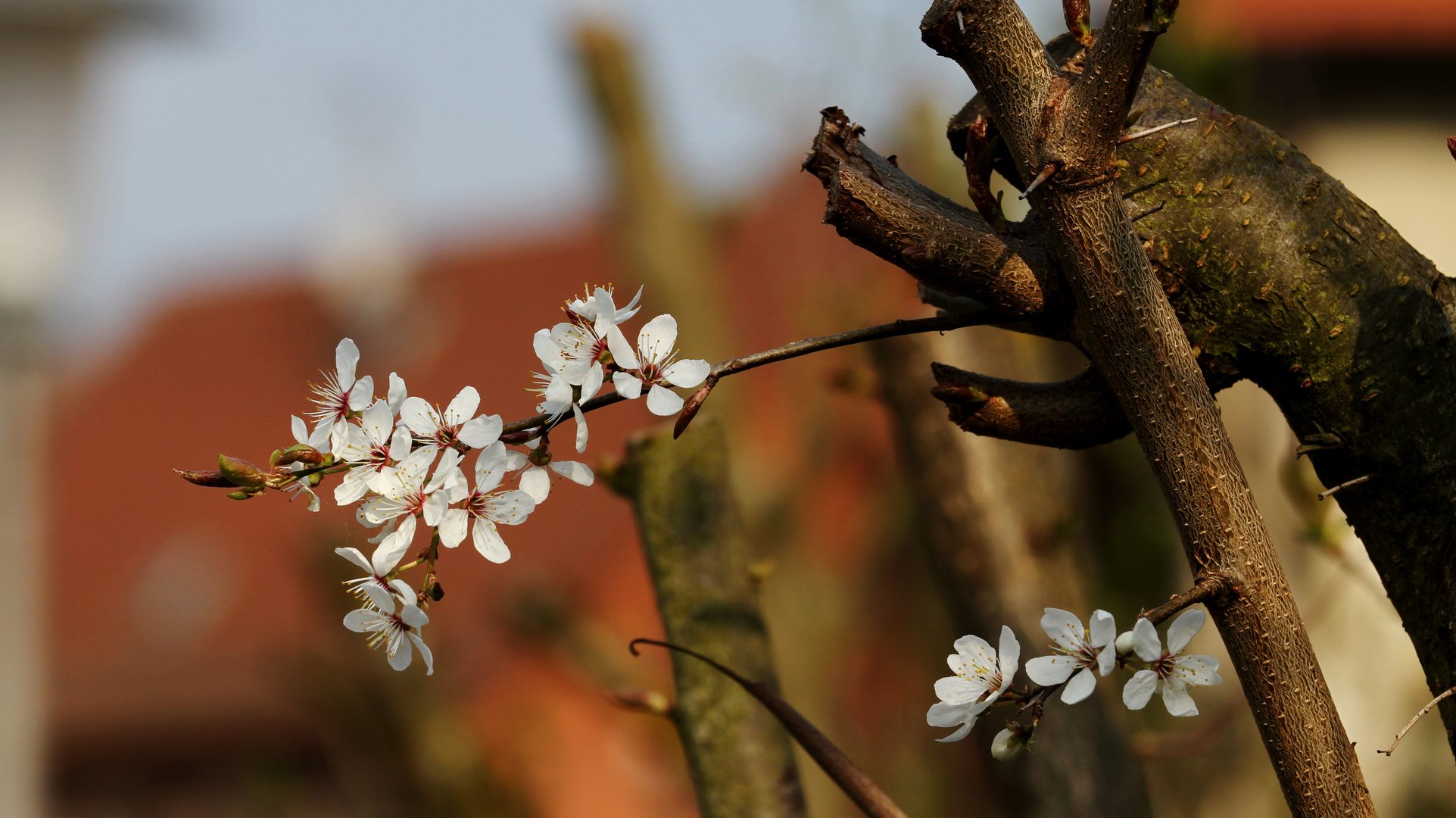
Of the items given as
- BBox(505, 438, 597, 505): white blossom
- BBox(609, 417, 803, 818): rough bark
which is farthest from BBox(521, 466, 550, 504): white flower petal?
BBox(609, 417, 803, 818): rough bark

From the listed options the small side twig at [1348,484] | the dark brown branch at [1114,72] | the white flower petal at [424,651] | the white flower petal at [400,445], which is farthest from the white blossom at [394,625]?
the small side twig at [1348,484]

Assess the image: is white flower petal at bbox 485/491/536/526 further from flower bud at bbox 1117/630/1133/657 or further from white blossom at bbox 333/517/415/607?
flower bud at bbox 1117/630/1133/657

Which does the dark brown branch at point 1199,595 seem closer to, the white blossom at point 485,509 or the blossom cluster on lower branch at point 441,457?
the blossom cluster on lower branch at point 441,457

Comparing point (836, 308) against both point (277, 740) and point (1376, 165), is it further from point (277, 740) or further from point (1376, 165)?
point (277, 740)

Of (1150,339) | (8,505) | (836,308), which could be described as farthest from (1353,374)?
(8,505)

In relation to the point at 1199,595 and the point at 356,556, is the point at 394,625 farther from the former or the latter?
the point at 1199,595

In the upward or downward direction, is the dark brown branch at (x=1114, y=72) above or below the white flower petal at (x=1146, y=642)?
above

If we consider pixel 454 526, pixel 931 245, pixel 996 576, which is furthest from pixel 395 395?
pixel 996 576
